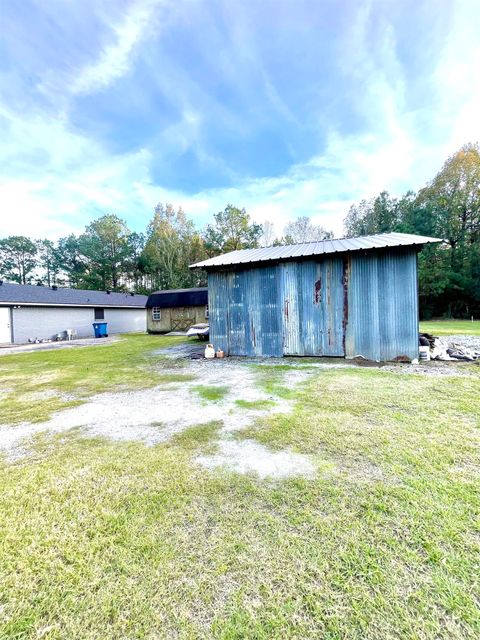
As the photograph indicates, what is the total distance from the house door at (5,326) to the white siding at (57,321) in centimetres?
28

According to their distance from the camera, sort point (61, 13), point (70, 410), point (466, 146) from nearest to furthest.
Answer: point (70, 410), point (61, 13), point (466, 146)

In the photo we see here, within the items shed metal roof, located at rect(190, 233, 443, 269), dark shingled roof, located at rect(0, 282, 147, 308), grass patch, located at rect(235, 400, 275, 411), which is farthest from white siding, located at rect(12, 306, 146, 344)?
grass patch, located at rect(235, 400, 275, 411)

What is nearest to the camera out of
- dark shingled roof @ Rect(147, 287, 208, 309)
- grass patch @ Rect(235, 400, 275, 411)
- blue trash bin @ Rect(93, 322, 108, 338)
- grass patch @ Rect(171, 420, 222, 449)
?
grass patch @ Rect(171, 420, 222, 449)

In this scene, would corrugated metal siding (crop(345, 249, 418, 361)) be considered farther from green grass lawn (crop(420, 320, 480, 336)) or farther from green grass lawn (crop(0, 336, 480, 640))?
green grass lawn (crop(420, 320, 480, 336))

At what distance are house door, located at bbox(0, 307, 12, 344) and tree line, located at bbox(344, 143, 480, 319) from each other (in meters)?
31.8

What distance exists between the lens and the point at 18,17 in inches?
277

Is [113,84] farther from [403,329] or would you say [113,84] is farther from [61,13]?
[403,329]

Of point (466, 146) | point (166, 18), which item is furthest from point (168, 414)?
point (466, 146)

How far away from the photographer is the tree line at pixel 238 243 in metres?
24.2

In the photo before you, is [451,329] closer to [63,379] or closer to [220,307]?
[220,307]

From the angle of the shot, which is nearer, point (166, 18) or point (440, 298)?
point (166, 18)

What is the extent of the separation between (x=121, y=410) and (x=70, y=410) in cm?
83

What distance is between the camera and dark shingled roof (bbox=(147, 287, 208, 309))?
1886 cm

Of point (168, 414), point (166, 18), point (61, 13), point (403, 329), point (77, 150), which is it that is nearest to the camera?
point (168, 414)
